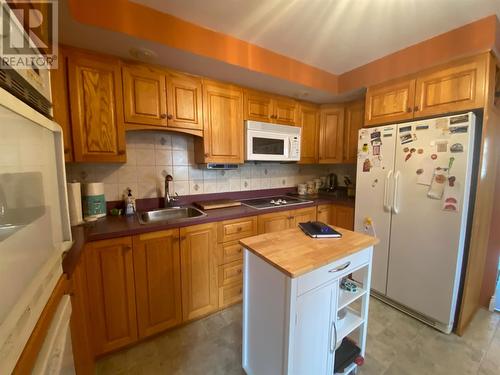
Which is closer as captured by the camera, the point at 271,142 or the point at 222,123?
the point at 222,123

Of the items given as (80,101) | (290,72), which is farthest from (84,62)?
(290,72)

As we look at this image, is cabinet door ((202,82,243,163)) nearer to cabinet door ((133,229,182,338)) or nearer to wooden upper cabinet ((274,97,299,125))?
wooden upper cabinet ((274,97,299,125))

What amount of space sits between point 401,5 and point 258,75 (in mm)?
1073

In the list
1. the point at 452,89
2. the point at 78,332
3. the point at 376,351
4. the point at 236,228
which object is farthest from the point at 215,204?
the point at 452,89

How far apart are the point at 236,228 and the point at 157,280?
0.75 m

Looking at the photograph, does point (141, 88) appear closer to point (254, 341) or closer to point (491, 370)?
point (254, 341)

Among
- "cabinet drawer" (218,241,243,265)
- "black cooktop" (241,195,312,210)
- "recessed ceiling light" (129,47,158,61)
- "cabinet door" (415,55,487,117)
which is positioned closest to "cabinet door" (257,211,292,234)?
"black cooktop" (241,195,312,210)

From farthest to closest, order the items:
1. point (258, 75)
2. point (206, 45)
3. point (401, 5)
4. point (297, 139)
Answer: point (297, 139)
point (258, 75)
point (206, 45)
point (401, 5)

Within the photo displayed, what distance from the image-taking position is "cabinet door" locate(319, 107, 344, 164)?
2.73 m

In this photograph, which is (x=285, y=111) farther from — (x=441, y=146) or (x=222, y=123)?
(x=441, y=146)

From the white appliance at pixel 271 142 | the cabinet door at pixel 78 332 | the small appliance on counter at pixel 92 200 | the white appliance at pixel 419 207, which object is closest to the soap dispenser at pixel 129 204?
the small appliance on counter at pixel 92 200

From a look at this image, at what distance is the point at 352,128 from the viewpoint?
8.58 feet

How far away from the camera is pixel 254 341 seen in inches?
47.9

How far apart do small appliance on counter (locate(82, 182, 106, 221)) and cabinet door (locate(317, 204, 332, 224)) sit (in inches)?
89.0
